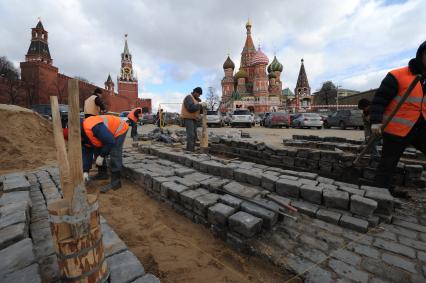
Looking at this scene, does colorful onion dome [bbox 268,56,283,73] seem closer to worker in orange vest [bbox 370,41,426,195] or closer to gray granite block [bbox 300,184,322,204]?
worker in orange vest [bbox 370,41,426,195]

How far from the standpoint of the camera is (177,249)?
6.47 ft

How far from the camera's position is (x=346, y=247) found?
1.85 m

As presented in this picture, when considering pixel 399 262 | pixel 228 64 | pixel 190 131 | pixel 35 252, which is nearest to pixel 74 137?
pixel 35 252

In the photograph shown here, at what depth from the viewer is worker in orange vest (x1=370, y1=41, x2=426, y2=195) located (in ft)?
7.84

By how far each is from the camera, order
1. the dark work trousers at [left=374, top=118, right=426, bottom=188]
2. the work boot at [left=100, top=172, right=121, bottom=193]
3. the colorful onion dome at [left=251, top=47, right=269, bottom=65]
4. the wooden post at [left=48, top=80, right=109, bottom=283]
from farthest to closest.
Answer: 1. the colorful onion dome at [left=251, top=47, right=269, bottom=65]
2. the work boot at [left=100, top=172, right=121, bottom=193]
3. the dark work trousers at [left=374, top=118, right=426, bottom=188]
4. the wooden post at [left=48, top=80, right=109, bottom=283]

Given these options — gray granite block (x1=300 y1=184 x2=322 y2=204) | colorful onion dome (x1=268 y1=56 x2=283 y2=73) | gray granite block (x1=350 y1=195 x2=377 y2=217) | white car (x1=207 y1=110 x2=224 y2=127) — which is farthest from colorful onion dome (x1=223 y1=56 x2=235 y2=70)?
gray granite block (x1=350 y1=195 x2=377 y2=217)

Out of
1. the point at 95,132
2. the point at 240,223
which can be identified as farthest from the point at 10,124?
the point at 240,223

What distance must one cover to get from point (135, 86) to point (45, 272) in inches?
2764

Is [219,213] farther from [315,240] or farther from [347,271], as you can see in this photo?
[347,271]

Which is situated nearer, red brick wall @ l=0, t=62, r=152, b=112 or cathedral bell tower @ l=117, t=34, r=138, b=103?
red brick wall @ l=0, t=62, r=152, b=112

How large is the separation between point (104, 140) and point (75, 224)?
2.40 m

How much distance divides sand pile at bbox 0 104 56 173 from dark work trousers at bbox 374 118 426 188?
6.79 meters

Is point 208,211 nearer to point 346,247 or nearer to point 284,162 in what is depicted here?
point 346,247

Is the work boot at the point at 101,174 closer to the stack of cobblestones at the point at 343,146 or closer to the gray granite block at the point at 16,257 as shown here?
the gray granite block at the point at 16,257
